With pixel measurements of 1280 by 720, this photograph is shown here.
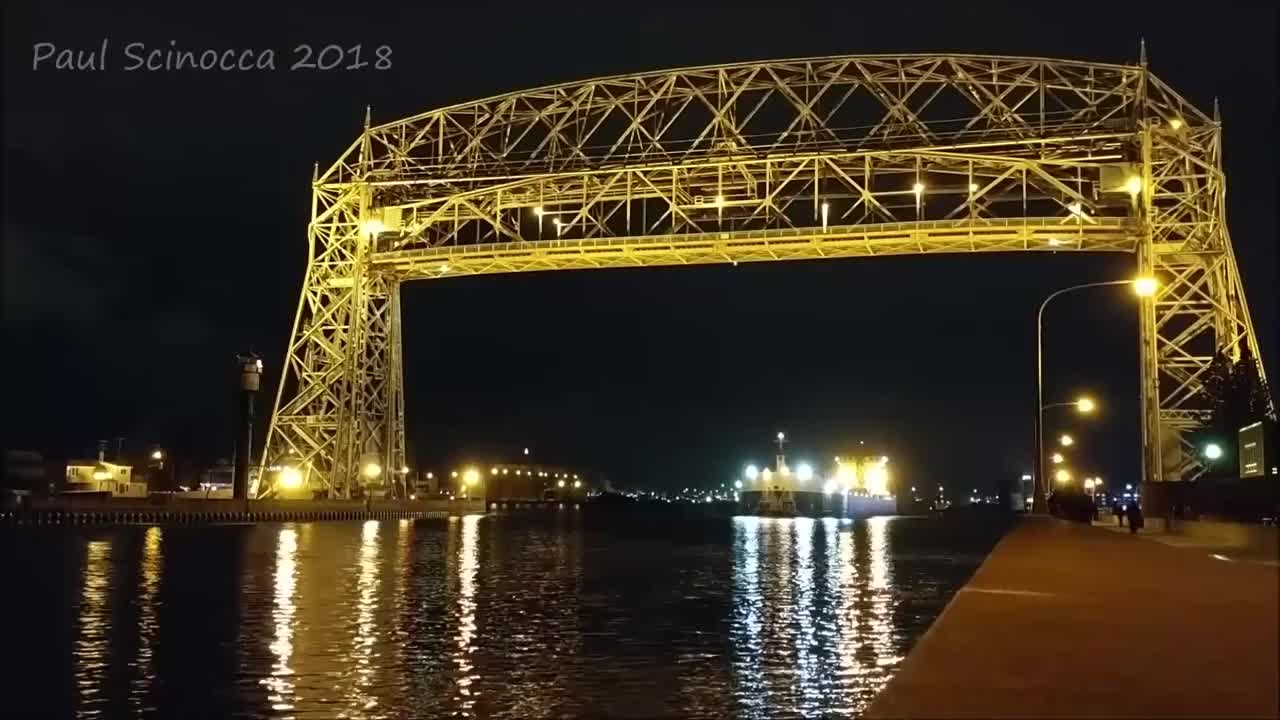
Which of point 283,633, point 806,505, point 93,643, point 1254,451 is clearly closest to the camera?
point 93,643

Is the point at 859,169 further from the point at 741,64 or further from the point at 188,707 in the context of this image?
the point at 188,707

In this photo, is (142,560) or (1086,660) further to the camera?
(142,560)

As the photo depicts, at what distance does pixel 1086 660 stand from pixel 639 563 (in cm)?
2383

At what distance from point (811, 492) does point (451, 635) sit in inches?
3913

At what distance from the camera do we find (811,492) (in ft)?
371

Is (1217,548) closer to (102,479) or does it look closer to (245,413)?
(245,413)

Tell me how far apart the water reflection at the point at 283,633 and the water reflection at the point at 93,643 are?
4.76 ft

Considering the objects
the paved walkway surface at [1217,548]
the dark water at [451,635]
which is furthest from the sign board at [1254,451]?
the dark water at [451,635]

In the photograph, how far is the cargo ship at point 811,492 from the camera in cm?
11075

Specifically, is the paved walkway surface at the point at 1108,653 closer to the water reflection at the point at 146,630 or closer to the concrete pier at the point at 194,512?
the water reflection at the point at 146,630

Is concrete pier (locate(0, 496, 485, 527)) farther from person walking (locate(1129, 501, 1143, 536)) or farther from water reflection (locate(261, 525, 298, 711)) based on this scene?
person walking (locate(1129, 501, 1143, 536))

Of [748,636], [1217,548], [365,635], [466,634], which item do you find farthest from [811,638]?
[1217,548]

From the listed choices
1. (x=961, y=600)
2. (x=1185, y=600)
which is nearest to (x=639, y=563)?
(x=961, y=600)

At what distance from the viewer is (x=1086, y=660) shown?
900 cm
